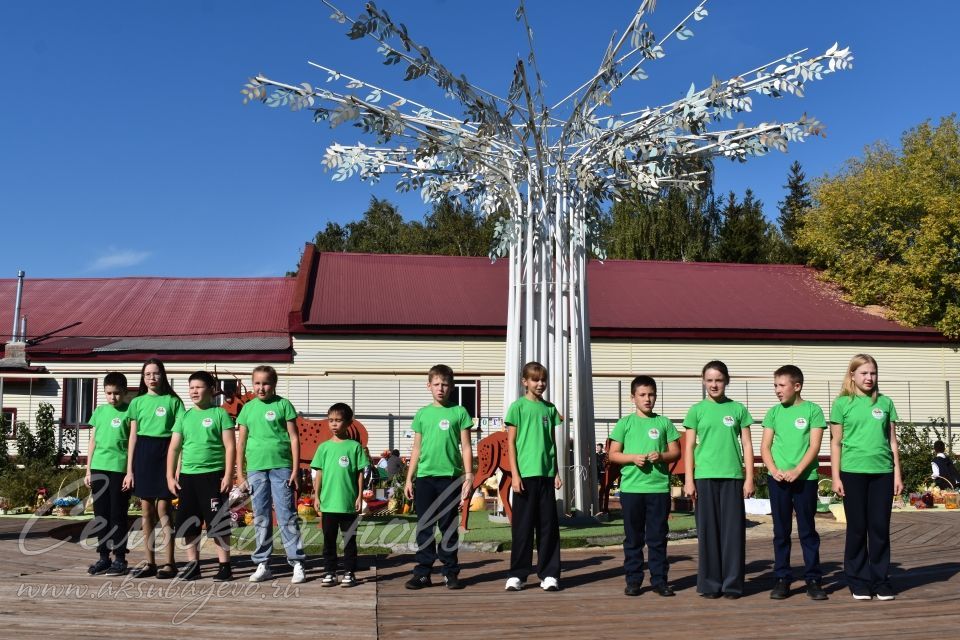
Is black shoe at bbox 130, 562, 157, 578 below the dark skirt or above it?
below

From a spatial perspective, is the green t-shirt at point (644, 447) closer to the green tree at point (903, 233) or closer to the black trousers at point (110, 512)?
the black trousers at point (110, 512)

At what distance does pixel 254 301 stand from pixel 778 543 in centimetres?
1919

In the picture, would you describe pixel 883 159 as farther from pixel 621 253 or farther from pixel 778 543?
pixel 778 543

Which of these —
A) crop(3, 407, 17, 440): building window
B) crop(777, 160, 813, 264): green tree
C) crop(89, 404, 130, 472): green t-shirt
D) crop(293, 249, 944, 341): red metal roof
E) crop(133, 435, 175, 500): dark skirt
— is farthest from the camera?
crop(777, 160, 813, 264): green tree

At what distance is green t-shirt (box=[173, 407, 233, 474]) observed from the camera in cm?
705

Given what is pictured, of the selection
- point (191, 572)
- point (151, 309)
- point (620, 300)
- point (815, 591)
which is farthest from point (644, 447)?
point (151, 309)

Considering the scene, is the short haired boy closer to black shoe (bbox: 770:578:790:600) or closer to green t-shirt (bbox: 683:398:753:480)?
green t-shirt (bbox: 683:398:753:480)

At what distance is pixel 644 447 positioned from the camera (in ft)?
22.0

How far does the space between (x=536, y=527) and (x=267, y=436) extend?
2.16 metres

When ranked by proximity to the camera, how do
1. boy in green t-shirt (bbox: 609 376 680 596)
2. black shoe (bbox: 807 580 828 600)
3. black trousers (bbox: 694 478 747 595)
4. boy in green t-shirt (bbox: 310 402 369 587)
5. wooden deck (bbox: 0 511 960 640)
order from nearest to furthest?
wooden deck (bbox: 0 511 960 640) → black shoe (bbox: 807 580 828 600) → black trousers (bbox: 694 478 747 595) → boy in green t-shirt (bbox: 609 376 680 596) → boy in green t-shirt (bbox: 310 402 369 587)

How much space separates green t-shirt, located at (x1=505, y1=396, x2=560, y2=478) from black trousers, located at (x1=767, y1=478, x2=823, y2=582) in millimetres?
1603

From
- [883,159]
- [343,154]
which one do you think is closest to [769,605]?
[343,154]

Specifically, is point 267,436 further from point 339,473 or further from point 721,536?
point 721,536

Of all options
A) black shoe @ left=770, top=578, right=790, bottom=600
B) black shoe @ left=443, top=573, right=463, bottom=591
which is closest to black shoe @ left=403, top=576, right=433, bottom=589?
black shoe @ left=443, top=573, right=463, bottom=591
